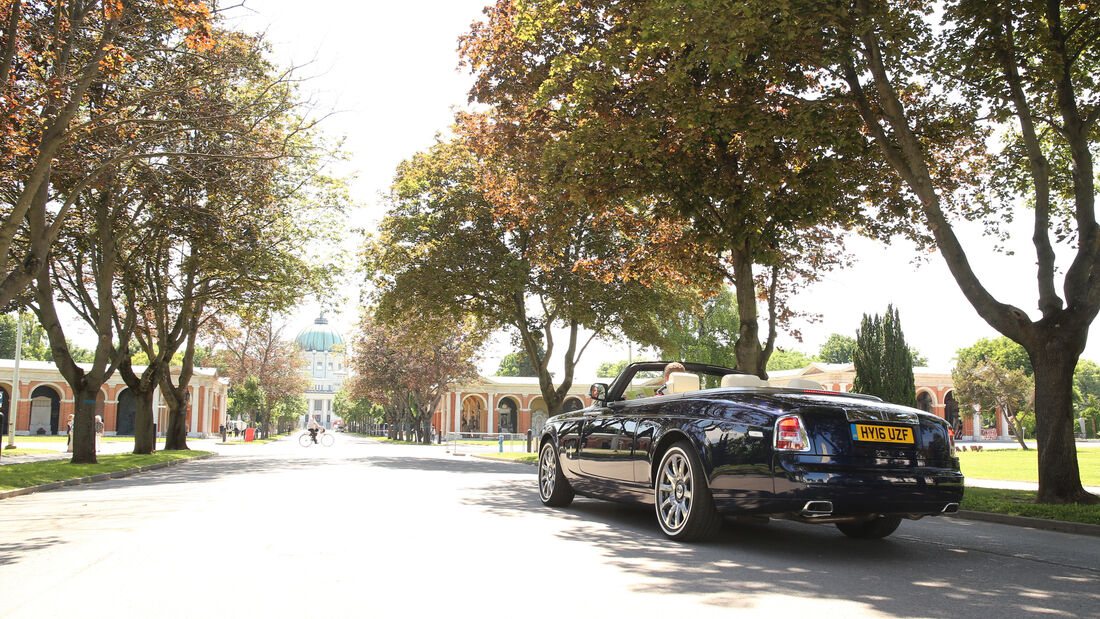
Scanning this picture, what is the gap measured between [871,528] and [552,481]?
3.54 meters

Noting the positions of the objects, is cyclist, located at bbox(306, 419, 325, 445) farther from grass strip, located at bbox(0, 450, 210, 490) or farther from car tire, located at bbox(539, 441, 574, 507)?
car tire, located at bbox(539, 441, 574, 507)

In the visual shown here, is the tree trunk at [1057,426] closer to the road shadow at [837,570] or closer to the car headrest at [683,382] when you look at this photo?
the road shadow at [837,570]

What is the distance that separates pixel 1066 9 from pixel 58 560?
14.7 meters

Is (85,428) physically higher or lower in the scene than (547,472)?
lower

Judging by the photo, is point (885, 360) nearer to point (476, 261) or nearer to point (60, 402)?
point (476, 261)

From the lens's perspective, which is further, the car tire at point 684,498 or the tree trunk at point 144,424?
the tree trunk at point 144,424

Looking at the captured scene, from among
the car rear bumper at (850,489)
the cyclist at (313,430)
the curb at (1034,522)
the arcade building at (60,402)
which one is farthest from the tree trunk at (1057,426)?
the arcade building at (60,402)

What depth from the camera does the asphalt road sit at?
414 cm

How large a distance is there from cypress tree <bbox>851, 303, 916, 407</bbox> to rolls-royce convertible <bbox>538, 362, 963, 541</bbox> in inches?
1441

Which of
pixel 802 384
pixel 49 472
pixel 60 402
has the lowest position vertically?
pixel 60 402

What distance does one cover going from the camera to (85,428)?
1925 centimetres

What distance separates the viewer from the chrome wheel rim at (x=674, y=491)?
6.26 metres

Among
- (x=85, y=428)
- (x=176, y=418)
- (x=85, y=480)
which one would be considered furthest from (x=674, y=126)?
(x=176, y=418)

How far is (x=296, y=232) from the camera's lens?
26.1 metres
